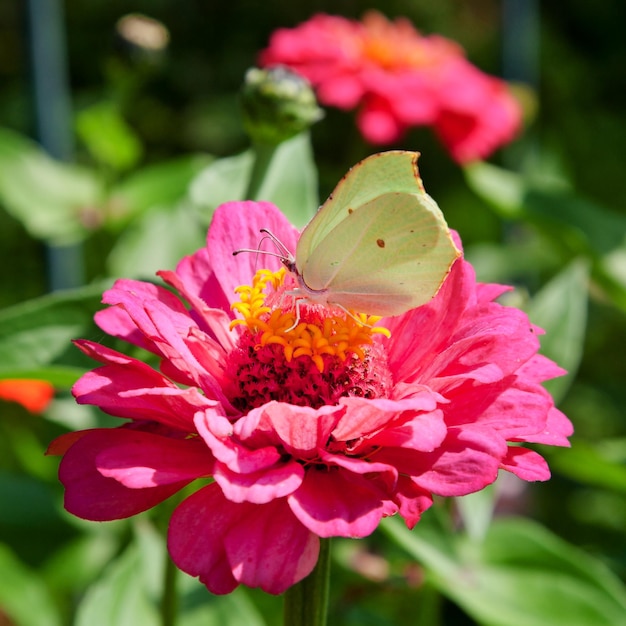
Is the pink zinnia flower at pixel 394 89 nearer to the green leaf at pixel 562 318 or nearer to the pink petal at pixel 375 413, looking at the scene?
the green leaf at pixel 562 318

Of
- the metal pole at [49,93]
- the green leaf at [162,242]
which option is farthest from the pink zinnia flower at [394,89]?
the green leaf at [162,242]

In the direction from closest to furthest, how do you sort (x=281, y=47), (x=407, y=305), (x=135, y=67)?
(x=407, y=305) < (x=135, y=67) < (x=281, y=47)

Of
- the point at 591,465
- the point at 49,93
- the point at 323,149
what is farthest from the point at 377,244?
the point at 323,149

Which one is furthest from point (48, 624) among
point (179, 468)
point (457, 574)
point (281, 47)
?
point (281, 47)

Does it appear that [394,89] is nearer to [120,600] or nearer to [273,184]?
[273,184]

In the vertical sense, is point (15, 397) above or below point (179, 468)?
below

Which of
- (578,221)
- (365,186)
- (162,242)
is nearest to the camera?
(365,186)

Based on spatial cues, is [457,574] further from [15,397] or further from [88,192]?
[88,192]

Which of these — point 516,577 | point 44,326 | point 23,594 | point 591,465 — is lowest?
point 23,594
